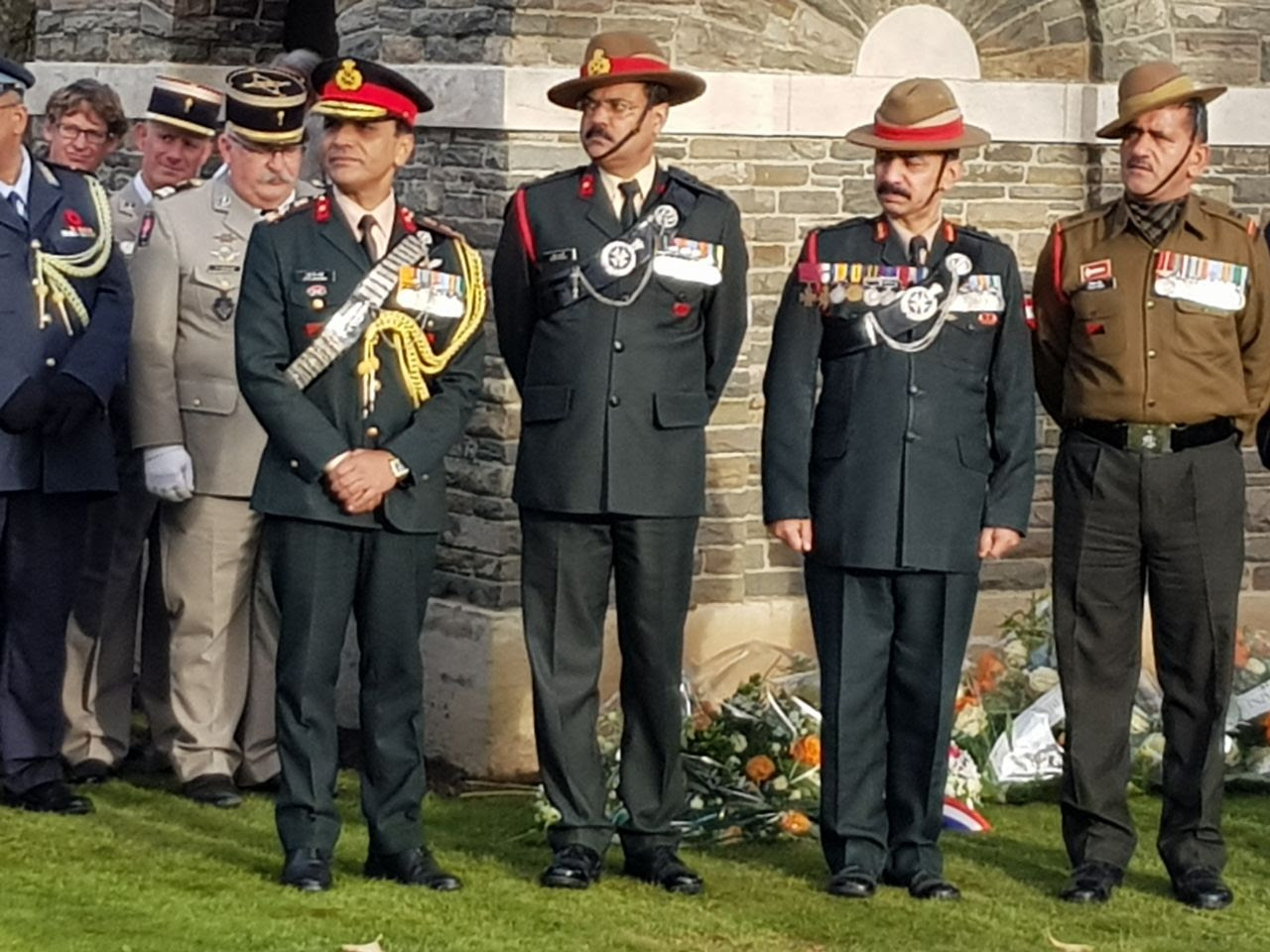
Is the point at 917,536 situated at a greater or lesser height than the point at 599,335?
lesser

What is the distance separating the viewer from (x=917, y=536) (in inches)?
302

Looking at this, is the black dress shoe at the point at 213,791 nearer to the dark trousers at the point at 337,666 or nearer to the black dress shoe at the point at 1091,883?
the dark trousers at the point at 337,666

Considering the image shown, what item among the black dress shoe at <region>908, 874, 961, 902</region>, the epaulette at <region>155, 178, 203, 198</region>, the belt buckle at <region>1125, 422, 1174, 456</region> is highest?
the epaulette at <region>155, 178, 203, 198</region>

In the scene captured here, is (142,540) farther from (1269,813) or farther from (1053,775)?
(1269,813)

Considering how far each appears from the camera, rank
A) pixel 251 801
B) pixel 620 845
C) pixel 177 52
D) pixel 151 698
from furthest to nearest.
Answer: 1. pixel 177 52
2. pixel 151 698
3. pixel 251 801
4. pixel 620 845

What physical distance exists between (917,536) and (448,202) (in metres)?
2.51

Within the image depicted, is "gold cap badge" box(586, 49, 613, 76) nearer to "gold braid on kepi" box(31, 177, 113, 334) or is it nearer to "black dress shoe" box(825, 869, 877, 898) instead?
"gold braid on kepi" box(31, 177, 113, 334)

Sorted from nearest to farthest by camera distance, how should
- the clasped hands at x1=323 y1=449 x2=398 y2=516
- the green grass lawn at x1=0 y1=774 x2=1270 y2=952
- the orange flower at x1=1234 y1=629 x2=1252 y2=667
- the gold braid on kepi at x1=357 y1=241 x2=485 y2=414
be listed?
the green grass lawn at x1=0 y1=774 x2=1270 y2=952 < the clasped hands at x1=323 y1=449 x2=398 y2=516 < the gold braid on kepi at x1=357 y1=241 x2=485 y2=414 < the orange flower at x1=1234 y1=629 x2=1252 y2=667

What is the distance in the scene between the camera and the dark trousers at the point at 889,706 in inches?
305

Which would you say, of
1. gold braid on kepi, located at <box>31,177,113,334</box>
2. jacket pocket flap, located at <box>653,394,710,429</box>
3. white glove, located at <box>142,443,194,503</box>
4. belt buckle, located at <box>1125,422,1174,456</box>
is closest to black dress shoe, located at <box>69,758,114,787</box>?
white glove, located at <box>142,443,194,503</box>

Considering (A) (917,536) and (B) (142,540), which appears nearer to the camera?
(A) (917,536)

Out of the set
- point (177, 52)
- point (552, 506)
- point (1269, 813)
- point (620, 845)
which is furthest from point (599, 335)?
point (177, 52)

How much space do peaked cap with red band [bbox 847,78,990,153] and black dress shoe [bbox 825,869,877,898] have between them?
1867mm

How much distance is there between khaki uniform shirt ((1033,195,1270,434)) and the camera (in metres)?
7.64
